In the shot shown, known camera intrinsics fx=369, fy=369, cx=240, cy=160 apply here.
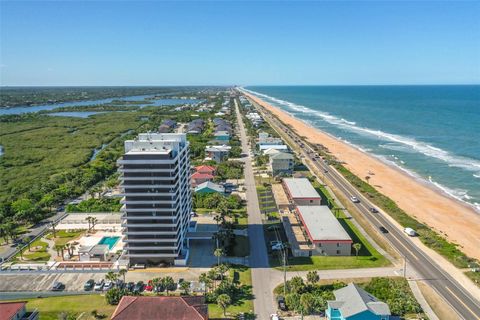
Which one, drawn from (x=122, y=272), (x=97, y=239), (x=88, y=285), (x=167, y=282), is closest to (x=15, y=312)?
(x=88, y=285)

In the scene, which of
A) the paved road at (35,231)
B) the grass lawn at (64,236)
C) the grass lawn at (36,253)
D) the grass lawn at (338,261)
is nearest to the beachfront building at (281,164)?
the grass lawn at (338,261)

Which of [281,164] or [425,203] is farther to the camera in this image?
[281,164]

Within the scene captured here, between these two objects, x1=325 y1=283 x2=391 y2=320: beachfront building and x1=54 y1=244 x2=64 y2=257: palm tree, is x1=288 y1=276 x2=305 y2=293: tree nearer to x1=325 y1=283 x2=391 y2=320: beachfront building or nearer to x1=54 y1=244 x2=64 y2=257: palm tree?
x1=325 y1=283 x2=391 y2=320: beachfront building

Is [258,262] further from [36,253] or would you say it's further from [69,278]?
[36,253]

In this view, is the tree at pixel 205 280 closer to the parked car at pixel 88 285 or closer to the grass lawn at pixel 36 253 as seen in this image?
the parked car at pixel 88 285

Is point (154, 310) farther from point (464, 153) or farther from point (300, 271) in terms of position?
point (464, 153)

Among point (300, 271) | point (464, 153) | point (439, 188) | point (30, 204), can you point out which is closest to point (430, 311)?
point (300, 271)

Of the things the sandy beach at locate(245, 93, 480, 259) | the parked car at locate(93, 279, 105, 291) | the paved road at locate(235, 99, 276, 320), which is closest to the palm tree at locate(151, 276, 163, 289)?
the parked car at locate(93, 279, 105, 291)
